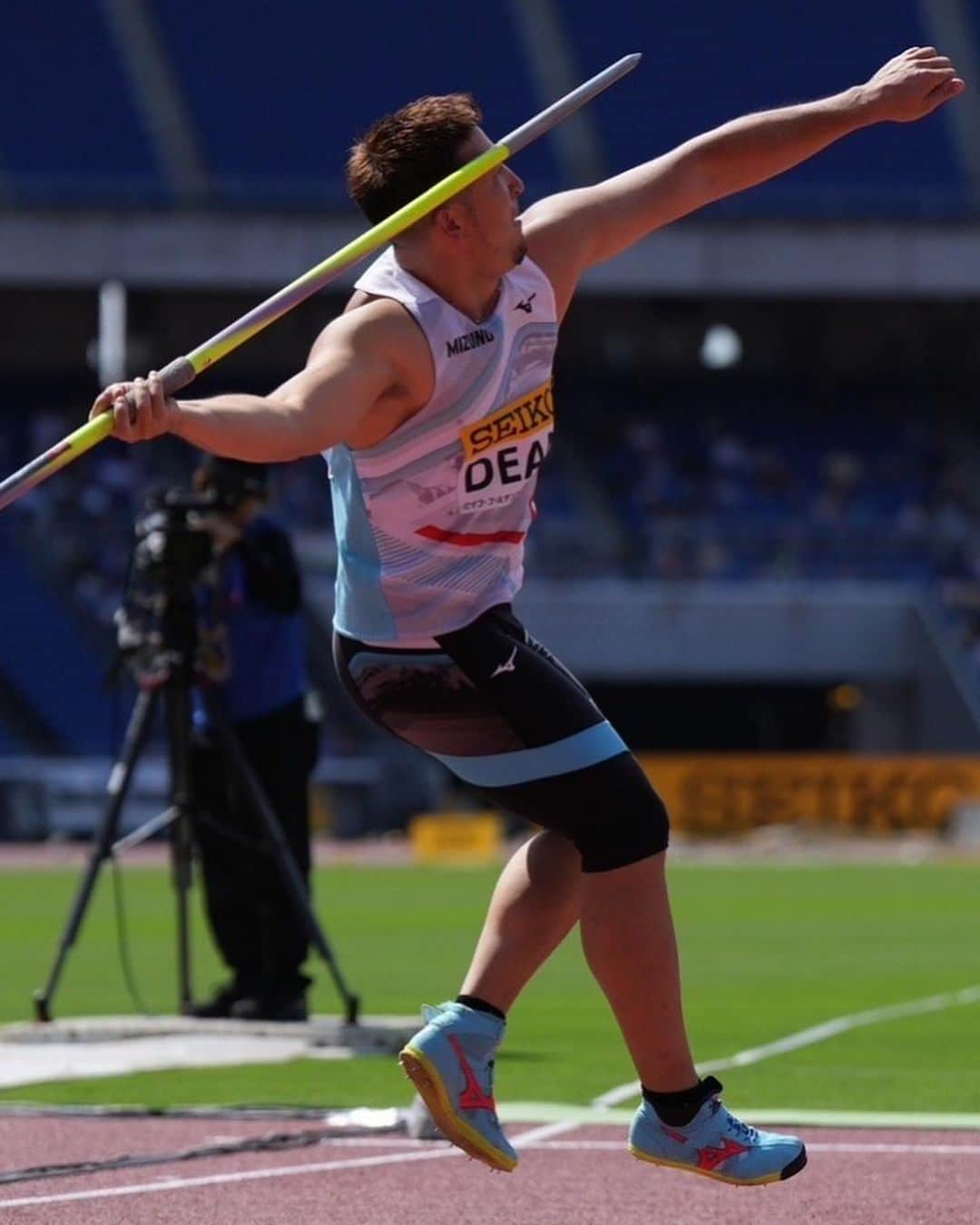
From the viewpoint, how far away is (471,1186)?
5906mm

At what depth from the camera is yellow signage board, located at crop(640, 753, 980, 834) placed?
31828 millimetres

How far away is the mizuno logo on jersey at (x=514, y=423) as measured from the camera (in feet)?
16.1

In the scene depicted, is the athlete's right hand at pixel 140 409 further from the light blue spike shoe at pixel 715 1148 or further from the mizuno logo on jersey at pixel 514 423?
the light blue spike shoe at pixel 715 1148

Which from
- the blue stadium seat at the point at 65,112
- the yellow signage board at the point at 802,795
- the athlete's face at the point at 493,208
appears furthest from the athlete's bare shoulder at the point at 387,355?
the blue stadium seat at the point at 65,112

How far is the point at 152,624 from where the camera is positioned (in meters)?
9.66

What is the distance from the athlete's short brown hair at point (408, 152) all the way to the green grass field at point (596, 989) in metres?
3.37

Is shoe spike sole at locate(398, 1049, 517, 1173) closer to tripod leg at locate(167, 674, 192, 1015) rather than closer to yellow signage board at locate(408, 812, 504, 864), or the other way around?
tripod leg at locate(167, 674, 192, 1015)

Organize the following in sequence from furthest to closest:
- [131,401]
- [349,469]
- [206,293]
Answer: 1. [206,293]
2. [349,469]
3. [131,401]

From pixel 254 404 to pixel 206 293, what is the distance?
115ft

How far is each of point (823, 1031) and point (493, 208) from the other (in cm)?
570

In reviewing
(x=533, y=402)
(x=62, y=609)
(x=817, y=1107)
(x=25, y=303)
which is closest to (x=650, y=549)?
(x=62, y=609)

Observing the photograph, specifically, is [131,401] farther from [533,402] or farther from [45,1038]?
[45,1038]

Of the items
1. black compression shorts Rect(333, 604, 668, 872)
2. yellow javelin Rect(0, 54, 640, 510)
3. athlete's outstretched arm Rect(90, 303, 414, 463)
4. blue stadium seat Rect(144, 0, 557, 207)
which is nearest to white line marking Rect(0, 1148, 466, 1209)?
black compression shorts Rect(333, 604, 668, 872)

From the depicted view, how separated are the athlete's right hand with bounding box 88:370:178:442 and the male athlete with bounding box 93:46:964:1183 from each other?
1.81 ft
